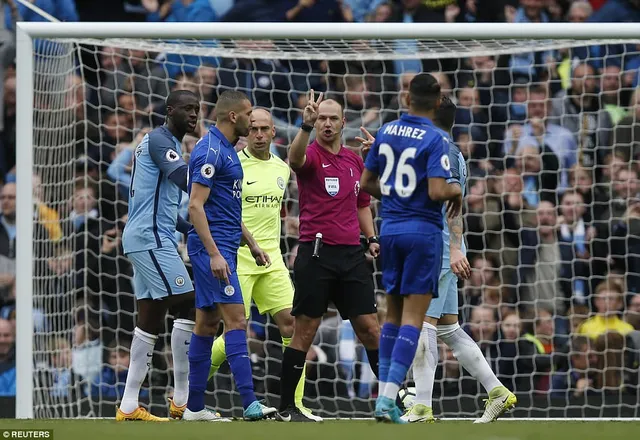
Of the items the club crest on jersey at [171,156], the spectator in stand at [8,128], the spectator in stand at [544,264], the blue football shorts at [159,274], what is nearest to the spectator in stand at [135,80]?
the spectator in stand at [8,128]

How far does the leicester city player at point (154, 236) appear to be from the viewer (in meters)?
8.45

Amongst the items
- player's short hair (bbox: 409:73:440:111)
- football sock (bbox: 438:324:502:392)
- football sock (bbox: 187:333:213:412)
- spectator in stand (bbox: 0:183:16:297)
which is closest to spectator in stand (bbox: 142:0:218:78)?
spectator in stand (bbox: 0:183:16:297)

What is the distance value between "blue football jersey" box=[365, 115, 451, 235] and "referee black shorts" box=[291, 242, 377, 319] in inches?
48.0

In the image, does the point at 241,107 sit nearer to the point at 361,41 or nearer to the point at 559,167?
the point at 361,41

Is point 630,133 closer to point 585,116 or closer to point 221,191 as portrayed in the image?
point 585,116

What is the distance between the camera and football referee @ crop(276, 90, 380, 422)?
8.30 meters

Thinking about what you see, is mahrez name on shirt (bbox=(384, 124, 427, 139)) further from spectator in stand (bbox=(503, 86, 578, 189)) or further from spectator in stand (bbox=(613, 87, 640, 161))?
spectator in stand (bbox=(613, 87, 640, 161))

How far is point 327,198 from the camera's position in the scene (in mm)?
8484

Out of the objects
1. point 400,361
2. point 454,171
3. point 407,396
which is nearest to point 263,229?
point 407,396

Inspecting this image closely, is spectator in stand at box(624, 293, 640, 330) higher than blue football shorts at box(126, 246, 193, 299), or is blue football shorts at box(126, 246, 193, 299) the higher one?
blue football shorts at box(126, 246, 193, 299)

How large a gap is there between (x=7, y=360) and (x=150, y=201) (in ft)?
12.3

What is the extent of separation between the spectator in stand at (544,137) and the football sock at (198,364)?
458cm

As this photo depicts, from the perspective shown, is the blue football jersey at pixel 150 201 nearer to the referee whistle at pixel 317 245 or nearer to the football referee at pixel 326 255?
the football referee at pixel 326 255

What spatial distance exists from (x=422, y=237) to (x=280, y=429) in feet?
4.62
